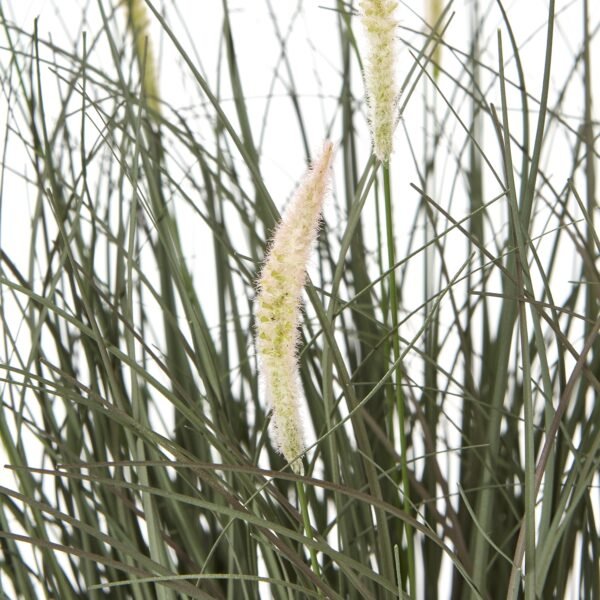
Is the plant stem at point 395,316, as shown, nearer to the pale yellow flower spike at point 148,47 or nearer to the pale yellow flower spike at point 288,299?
the pale yellow flower spike at point 288,299

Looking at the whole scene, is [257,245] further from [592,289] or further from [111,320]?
[592,289]

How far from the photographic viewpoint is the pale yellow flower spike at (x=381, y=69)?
364 mm

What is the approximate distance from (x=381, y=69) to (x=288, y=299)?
0.35 feet

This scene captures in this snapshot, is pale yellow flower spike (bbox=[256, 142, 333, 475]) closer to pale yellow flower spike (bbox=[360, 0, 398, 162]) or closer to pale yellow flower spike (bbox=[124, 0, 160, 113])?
pale yellow flower spike (bbox=[360, 0, 398, 162])

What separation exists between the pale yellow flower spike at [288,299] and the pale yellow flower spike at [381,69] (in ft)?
0.21

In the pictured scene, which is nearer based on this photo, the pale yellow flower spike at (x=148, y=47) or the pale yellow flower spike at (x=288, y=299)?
the pale yellow flower spike at (x=288, y=299)

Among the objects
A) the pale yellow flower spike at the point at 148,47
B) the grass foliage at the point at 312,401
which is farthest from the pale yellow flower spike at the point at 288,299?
the pale yellow flower spike at the point at 148,47

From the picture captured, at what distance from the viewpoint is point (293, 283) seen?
1.03 feet

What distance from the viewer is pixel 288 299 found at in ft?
1.04

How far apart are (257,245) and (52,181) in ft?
0.53

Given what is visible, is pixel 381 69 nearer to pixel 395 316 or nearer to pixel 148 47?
pixel 395 316

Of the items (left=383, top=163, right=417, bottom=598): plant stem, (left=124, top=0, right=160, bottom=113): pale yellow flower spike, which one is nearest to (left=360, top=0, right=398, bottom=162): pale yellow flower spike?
(left=383, top=163, right=417, bottom=598): plant stem

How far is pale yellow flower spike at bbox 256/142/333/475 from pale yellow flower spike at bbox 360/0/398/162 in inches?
2.5

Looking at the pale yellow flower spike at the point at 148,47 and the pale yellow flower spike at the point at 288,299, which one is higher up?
the pale yellow flower spike at the point at 148,47
